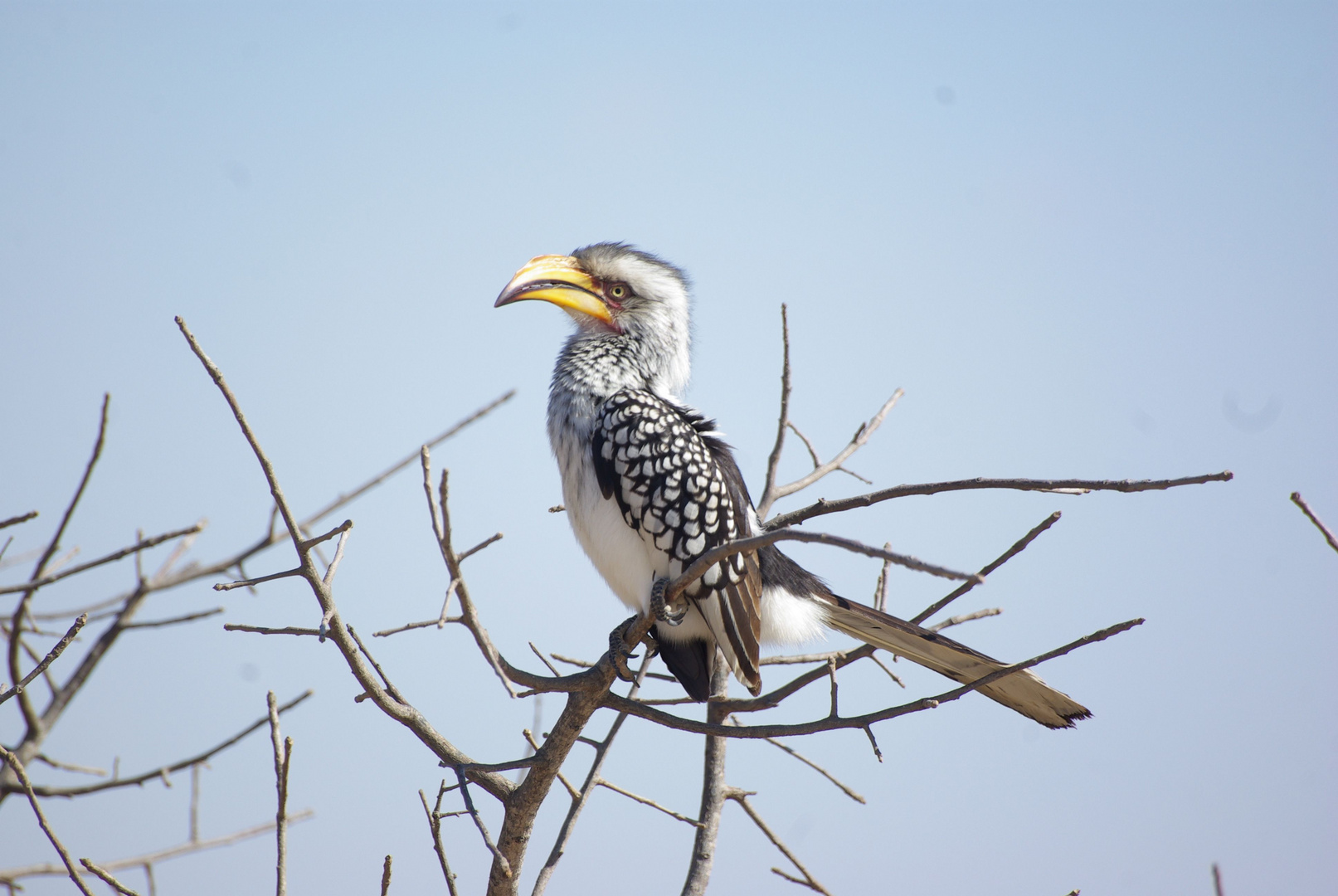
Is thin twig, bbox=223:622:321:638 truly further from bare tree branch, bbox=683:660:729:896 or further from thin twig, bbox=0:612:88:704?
bare tree branch, bbox=683:660:729:896

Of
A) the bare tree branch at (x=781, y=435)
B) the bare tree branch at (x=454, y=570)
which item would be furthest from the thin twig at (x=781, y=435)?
the bare tree branch at (x=454, y=570)

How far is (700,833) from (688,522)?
1008mm

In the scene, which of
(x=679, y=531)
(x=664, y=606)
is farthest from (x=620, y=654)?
(x=679, y=531)

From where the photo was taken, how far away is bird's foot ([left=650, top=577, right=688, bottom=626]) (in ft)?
8.10

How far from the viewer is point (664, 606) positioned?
2.48m

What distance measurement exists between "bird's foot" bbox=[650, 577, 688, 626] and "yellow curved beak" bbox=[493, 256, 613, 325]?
114 cm

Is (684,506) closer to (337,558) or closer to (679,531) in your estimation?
(679,531)

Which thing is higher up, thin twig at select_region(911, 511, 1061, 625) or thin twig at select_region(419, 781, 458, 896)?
thin twig at select_region(911, 511, 1061, 625)

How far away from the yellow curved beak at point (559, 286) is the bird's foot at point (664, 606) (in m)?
1.14

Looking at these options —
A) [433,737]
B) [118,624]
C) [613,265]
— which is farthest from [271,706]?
[613,265]

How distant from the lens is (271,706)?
1791mm

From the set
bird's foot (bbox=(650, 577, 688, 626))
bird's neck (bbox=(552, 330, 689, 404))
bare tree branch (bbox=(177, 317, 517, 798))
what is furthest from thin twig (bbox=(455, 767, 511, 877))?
bird's neck (bbox=(552, 330, 689, 404))

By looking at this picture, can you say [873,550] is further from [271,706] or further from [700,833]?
[700,833]

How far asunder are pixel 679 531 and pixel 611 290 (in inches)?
44.8
